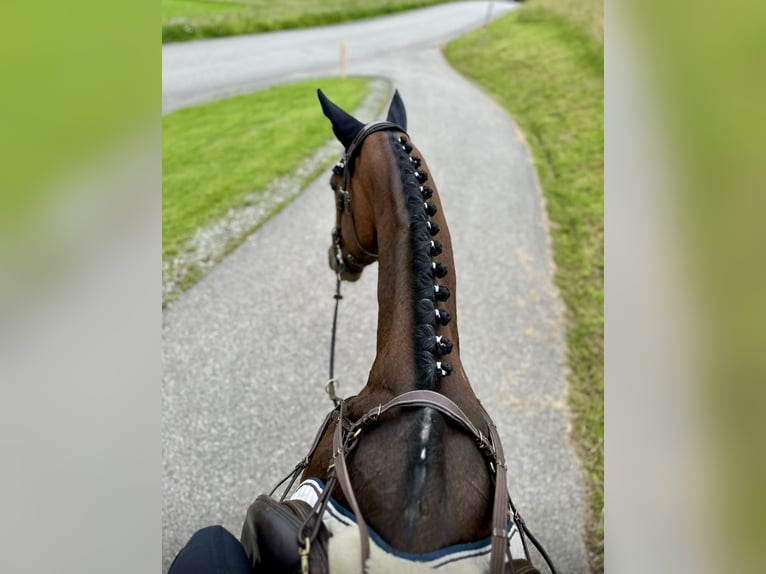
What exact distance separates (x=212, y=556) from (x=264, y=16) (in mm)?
16689

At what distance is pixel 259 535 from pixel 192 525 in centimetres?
224

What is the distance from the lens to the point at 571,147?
9250 mm

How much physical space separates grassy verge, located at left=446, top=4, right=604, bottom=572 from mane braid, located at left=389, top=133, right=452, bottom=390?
253 cm

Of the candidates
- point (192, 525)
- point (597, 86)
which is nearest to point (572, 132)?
point (597, 86)

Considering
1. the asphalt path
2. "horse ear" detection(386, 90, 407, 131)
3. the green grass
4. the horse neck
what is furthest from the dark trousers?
the green grass

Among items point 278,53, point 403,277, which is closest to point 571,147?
point 403,277

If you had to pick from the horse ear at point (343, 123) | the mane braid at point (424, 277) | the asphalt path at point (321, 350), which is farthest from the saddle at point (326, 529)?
the asphalt path at point (321, 350)

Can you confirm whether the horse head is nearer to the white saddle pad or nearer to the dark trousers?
the white saddle pad

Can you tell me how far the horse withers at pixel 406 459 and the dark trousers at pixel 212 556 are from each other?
0.07 metres

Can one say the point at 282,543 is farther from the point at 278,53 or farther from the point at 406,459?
the point at 278,53
